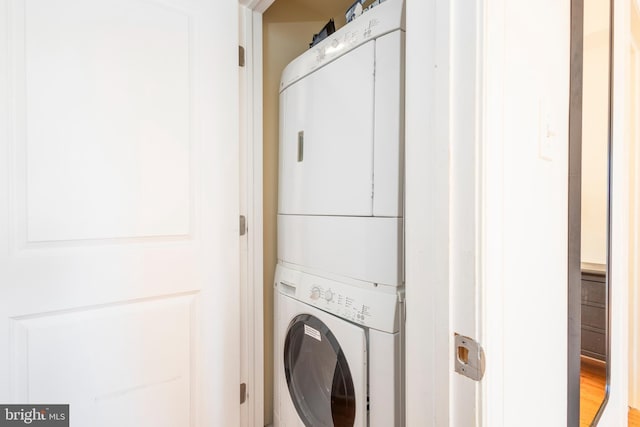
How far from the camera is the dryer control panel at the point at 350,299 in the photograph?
0.92 m

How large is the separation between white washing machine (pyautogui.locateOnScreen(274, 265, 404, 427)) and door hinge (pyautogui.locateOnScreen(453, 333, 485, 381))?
1.25 feet

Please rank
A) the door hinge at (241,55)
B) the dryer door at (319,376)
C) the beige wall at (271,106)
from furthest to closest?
the beige wall at (271,106) < the door hinge at (241,55) < the dryer door at (319,376)

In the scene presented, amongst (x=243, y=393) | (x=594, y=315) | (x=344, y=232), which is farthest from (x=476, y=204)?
(x=243, y=393)

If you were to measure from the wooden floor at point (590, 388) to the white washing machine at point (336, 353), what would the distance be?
25.9 inches

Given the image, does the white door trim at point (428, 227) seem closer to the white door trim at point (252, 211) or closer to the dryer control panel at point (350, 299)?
the dryer control panel at point (350, 299)

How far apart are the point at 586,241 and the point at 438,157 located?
89 centimetres

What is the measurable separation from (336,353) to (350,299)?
0.20 metres

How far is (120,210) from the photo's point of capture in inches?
41.9

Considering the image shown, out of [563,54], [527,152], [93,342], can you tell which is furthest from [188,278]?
[563,54]

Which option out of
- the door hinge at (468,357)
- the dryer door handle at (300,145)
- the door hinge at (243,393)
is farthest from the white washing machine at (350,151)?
the door hinge at (243,393)

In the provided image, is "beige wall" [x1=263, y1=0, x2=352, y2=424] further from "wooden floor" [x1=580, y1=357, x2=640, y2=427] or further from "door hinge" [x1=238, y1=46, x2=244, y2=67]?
"wooden floor" [x1=580, y1=357, x2=640, y2=427]

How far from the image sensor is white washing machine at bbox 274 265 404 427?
3.01ft

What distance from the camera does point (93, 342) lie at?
1024 mm

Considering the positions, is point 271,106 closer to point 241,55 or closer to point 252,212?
point 241,55
